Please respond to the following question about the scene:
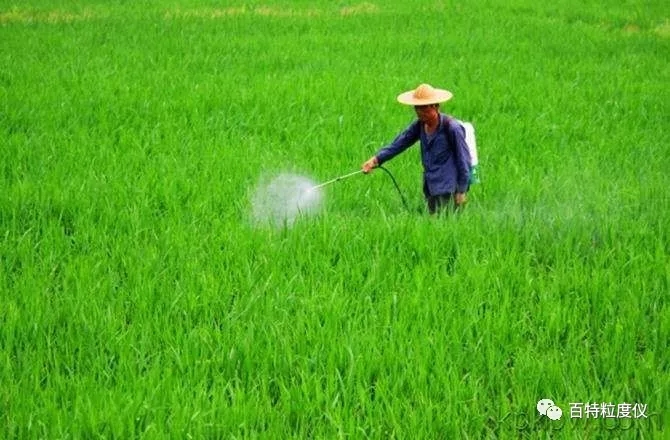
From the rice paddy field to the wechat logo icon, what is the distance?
0.09ft

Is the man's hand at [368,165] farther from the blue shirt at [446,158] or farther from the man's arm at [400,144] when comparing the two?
the blue shirt at [446,158]

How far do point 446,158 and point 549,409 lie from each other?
202cm

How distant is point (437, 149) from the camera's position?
4.05 meters

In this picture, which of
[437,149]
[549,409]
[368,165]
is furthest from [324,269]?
[549,409]

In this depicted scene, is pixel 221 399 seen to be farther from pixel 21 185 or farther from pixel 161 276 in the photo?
pixel 21 185

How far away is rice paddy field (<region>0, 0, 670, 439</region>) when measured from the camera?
7.61 feet

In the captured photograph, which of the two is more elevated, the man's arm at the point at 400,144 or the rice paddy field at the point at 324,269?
the man's arm at the point at 400,144

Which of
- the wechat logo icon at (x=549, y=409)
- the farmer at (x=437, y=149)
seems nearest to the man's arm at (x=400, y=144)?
the farmer at (x=437, y=149)

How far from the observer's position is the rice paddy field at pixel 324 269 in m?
2.32

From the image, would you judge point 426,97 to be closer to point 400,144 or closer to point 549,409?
point 400,144

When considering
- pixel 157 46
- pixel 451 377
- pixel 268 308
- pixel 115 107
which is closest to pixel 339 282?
pixel 268 308

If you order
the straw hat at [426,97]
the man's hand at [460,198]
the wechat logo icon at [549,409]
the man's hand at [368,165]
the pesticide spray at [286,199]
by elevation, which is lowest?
the pesticide spray at [286,199]

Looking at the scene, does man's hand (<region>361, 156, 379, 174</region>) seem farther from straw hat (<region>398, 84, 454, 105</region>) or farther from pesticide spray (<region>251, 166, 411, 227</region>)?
straw hat (<region>398, 84, 454, 105</region>)

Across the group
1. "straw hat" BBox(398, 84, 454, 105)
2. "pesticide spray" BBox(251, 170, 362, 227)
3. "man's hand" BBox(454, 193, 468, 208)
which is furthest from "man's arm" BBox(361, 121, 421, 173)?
"man's hand" BBox(454, 193, 468, 208)
